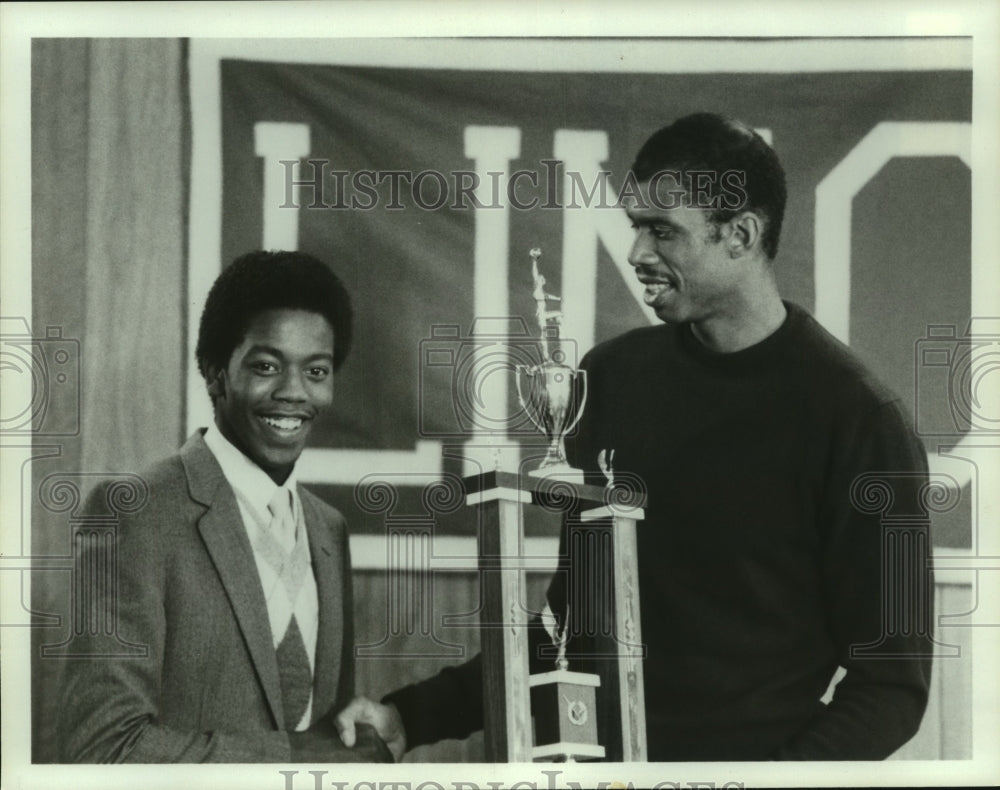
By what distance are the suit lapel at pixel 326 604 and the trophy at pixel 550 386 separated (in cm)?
69

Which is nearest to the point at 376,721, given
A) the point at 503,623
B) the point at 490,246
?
the point at 503,623

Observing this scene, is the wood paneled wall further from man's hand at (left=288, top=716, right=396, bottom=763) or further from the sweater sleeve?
the sweater sleeve

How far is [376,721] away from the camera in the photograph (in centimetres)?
516

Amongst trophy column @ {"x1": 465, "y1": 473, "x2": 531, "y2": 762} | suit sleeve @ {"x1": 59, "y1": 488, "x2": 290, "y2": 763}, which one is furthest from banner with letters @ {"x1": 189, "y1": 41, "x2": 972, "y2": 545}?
suit sleeve @ {"x1": 59, "y1": 488, "x2": 290, "y2": 763}

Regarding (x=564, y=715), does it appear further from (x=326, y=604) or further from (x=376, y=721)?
(x=326, y=604)

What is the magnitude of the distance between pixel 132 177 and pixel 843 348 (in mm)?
2333

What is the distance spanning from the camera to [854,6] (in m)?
5.38

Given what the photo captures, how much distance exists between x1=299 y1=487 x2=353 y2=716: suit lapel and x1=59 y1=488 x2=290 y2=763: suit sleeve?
19 cm

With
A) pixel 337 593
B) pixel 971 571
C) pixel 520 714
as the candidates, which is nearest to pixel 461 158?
pixel 337 593

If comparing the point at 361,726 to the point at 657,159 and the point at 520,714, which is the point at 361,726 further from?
the point at 657,159

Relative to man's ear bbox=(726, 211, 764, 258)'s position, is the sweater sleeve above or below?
below

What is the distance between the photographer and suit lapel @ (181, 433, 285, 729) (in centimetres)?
507

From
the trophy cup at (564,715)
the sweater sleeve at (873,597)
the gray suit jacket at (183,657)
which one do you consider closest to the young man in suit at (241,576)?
the gray suit jacket at (183,657)

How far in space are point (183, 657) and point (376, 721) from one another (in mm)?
626
